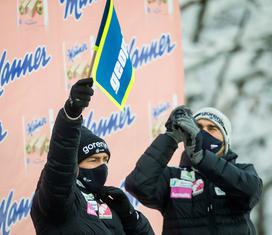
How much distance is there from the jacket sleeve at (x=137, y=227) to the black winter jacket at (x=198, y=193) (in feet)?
0.30

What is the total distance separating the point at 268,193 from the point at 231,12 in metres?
1.27

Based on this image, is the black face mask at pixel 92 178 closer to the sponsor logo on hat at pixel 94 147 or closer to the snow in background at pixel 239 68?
the sponsor logo on hat at pixel 94 147

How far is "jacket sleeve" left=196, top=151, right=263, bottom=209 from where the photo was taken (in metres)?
3.45

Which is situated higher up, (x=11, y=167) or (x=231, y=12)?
(x=231, y=12)

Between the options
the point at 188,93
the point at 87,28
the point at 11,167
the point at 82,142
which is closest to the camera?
the point at 82,142

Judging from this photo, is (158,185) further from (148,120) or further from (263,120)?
(263,120)

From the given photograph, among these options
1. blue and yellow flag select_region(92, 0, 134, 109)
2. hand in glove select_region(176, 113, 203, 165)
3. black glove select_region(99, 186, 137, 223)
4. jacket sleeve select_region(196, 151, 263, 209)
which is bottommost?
black glove select_region(99, 186, 137, 223)

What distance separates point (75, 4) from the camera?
Answer: 4891 millimetres

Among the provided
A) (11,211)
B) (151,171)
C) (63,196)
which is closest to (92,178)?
(151,171)

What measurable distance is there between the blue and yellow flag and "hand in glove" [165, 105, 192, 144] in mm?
235

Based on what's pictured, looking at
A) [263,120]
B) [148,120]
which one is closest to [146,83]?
[148,120]

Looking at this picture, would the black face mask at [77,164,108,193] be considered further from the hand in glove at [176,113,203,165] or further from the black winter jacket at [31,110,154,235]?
the hand in glove at [176,113,203,165]

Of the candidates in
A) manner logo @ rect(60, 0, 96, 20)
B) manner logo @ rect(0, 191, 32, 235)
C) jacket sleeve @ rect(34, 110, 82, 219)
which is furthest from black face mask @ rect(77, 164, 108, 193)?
manner logo @ rect(60, 0, 96, 20)

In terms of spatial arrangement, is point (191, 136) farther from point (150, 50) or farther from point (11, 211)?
point (150, 50)
